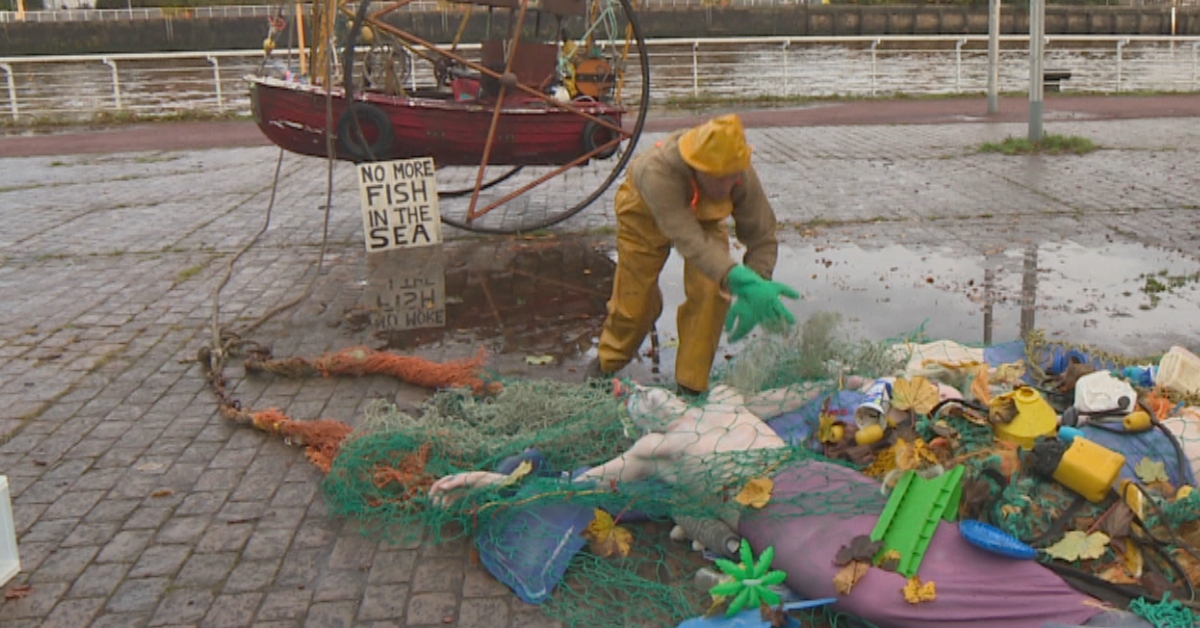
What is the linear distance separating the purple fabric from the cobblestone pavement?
33.7 inches

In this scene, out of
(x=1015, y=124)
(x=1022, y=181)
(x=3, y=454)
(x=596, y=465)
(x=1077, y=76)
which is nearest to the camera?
(x=596, y=465)

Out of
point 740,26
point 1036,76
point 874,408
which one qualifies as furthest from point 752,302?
point 740,26

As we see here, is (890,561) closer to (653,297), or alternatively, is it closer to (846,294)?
(653,297)

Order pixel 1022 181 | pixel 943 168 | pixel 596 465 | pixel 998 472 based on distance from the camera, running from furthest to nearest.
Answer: pixel 943 168 → pixel 1022 181 → pixel 596 465 → pixel 998 472

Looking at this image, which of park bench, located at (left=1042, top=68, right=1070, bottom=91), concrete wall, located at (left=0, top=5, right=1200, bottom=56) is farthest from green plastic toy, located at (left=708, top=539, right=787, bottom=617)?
concrete wall, located at (left=0, top=5, right=1200, bottom=56)

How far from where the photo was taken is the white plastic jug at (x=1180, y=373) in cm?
425

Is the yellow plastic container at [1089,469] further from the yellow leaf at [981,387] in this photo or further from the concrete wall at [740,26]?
the concrete wall at [740,26]

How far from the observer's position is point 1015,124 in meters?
15.3

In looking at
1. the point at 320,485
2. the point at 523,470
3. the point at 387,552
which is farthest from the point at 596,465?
the point at 320,485

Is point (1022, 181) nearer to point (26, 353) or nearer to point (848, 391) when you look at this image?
point (848, 391)

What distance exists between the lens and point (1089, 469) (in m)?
3.41

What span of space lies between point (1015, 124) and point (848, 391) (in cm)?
1236

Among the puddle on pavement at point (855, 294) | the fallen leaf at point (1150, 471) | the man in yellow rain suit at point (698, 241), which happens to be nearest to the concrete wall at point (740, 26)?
the puddle on pavement at point (855, 294)

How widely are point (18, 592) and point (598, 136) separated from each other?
5.57 m
